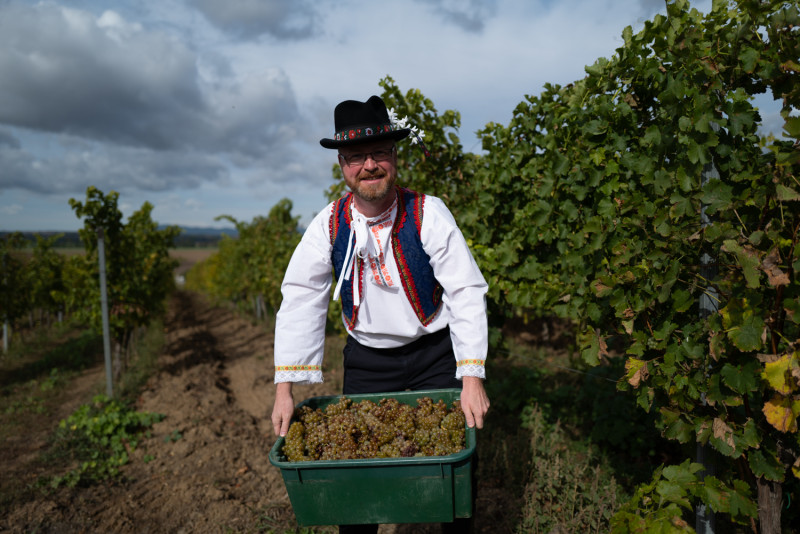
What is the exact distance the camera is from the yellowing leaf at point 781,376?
1.52 m

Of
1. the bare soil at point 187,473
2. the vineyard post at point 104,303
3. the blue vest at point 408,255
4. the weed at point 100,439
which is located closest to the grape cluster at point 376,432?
the blue vest at point 408,255

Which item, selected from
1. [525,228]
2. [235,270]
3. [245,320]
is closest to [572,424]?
[525,228]

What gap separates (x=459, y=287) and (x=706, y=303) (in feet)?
3.32

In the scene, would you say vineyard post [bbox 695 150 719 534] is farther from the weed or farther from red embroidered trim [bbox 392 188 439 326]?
the weed

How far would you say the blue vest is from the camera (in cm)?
234

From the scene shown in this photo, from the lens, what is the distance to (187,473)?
4.60 metres

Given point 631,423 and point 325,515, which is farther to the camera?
point 631,423

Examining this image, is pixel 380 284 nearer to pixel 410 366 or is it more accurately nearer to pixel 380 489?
pixel 410 366

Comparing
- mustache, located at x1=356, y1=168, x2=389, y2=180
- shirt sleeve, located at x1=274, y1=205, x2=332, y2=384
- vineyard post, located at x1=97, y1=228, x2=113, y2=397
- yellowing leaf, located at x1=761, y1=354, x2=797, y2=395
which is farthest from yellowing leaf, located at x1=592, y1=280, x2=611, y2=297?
vineyard post, located at x1=97, y1=228, x2=113, y2=397

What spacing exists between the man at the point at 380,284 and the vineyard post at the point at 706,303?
89 centimetres

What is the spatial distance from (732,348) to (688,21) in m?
1.32

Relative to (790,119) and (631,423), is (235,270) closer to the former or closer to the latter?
(631,423)

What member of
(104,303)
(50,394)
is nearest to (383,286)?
(104,303)

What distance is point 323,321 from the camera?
2.43 meters
